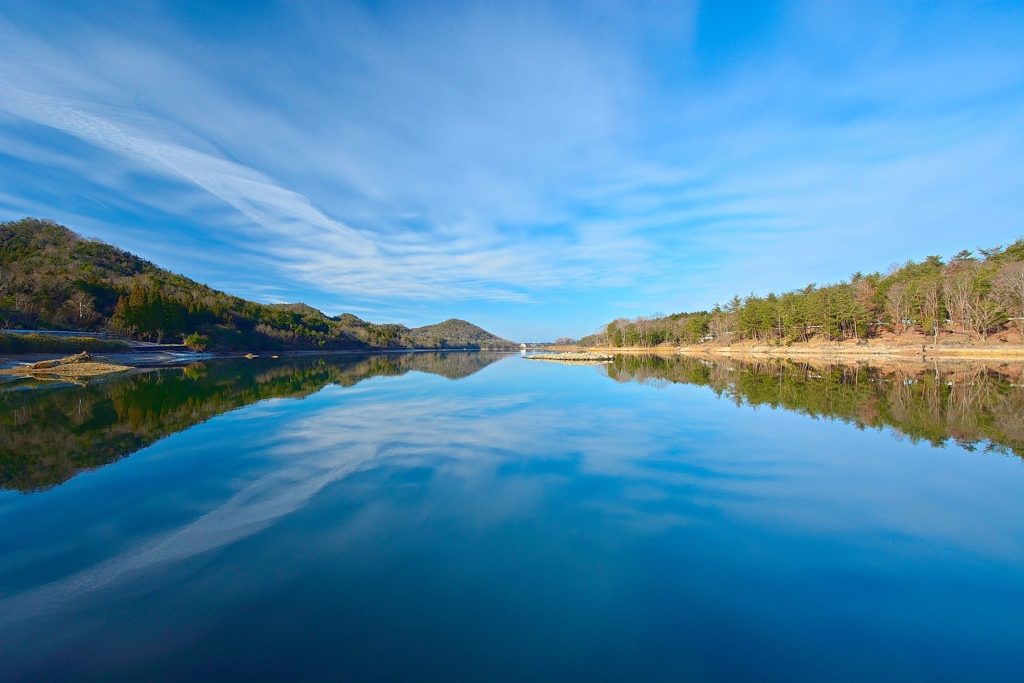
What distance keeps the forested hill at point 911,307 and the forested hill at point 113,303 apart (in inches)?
3468

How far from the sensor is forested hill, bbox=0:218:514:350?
48.9 meters

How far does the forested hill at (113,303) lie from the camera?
48.9 metres

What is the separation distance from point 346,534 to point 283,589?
47.5 inches

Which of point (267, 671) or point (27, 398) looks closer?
point (267, 671)

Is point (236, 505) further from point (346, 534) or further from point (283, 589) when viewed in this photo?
point (283, 589)

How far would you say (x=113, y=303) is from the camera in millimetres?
62875

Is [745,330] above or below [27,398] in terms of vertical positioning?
above

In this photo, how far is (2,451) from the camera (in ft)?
30.3

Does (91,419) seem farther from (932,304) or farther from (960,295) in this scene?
(932,304)


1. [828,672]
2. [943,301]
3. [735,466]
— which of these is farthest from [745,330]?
[828,672]

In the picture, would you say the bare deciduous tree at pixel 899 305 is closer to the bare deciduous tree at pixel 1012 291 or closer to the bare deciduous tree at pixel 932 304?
the bare deciduous tree at pixel 932 304

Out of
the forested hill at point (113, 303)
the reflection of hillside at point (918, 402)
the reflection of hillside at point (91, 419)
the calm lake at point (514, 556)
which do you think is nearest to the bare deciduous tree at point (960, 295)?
the reflection of hillside at point (918, 402)

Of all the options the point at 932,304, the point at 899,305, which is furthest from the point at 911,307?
the point at 932,304

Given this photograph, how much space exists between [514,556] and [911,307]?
6989 centimetres
